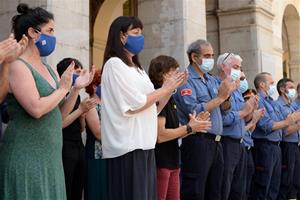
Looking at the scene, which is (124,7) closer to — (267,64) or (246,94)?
(267,64)

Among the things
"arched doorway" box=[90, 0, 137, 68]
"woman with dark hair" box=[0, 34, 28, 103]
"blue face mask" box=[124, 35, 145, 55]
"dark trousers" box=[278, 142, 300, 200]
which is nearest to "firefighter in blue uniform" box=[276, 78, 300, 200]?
"dark trousers" box=[278, 142, 300, 200]

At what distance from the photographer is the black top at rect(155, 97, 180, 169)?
4.64m

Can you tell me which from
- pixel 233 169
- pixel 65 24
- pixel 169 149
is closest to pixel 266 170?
pixel 233 169

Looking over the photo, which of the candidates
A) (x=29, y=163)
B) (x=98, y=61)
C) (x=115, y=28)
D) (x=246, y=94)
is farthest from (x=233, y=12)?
(x=29, y=163)

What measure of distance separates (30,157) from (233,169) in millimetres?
2916

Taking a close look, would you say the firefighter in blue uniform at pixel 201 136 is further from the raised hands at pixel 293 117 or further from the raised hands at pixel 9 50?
the raised hands at pixel 9 50

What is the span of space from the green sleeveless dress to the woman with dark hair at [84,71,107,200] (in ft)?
5.40

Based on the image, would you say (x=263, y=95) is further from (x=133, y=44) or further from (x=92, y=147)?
(x=133, y=44)

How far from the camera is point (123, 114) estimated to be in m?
3.75

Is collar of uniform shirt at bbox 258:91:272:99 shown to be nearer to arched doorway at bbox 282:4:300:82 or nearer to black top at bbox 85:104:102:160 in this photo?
black top at bbox 85:104:102:160

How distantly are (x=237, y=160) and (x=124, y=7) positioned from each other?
30.1 feet

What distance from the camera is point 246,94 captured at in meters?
7.64

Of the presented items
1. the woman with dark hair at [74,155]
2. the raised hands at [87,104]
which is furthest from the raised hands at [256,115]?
the raised hands at [87,104]

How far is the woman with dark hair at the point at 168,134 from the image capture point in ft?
14.9
